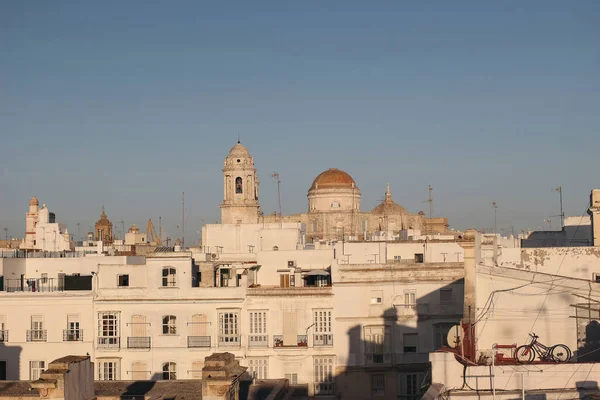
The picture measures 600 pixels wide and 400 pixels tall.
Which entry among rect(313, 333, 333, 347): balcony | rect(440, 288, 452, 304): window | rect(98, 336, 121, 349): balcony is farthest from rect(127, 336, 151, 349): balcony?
rect(440, 288, 452, 304): window

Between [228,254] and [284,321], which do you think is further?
[228,254]

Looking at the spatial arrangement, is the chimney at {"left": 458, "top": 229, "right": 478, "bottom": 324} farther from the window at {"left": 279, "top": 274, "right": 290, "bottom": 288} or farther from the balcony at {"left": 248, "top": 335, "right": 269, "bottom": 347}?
the window at {"left": 279, "top": 274, "right": 290, "bottom": 288}

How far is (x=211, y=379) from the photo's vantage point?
20938 millimetres

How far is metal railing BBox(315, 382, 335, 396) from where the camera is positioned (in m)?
42.0

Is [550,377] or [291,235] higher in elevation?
[291,235]

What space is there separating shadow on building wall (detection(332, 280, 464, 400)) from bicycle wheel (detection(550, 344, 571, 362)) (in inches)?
634

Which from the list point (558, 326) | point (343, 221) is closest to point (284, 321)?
point (558, 326)

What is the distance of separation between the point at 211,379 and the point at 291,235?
122 feet

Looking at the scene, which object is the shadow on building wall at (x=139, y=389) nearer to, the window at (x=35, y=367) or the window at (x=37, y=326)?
the window at (x=35, y=367)

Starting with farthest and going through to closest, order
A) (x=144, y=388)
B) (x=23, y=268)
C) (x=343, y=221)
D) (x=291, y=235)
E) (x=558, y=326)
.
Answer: (x=343, y=221) → (x=291, y=235) → (x=23, y=268) → (x=144, y=388) → (x=558, y=326)

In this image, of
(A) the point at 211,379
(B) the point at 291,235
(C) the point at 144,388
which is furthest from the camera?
(B) the point at 291,235

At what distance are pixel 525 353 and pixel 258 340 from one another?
19.1 metres

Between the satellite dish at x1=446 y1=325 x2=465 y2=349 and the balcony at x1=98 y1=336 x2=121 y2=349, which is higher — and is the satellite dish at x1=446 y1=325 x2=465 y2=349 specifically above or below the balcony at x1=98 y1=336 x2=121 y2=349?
above

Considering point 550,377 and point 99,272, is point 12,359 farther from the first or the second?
point 550,377
